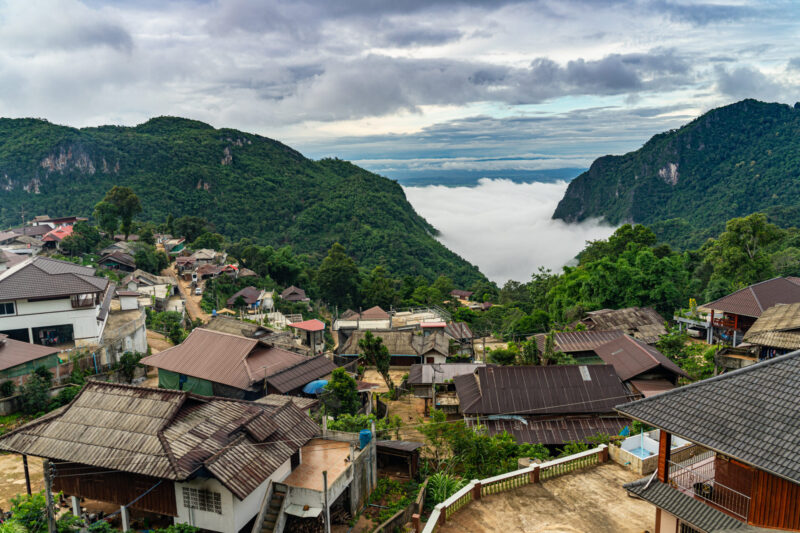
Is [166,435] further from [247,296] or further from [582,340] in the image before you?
[247,296]

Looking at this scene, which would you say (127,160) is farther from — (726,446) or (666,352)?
(726,446)

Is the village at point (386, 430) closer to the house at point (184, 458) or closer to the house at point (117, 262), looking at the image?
the house at point (184, 458)

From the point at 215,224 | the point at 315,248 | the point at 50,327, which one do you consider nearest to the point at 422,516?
the point at 50,327

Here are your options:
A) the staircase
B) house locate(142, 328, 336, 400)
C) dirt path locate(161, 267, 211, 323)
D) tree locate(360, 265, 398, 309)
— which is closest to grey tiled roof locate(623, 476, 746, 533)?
the staircase

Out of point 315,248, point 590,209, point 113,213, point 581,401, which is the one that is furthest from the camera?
point 590,209

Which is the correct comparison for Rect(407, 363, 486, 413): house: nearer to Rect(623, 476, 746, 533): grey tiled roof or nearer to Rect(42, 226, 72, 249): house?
Rect(623, 476, 746, 533): grey tiled roof

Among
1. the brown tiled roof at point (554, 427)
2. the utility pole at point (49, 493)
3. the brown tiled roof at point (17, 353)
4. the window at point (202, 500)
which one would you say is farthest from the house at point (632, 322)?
the utility pole at point (49, 493)
